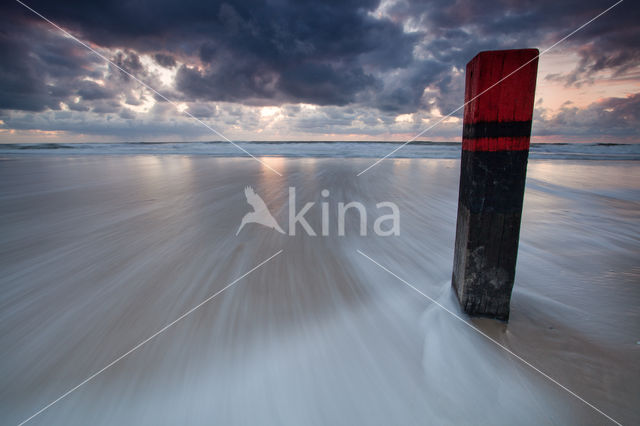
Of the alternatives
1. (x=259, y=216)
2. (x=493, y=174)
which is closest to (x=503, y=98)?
(x=493, y=174)

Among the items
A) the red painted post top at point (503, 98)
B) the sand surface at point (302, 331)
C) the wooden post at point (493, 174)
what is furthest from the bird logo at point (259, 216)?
the red painted post top at point (503, 98)

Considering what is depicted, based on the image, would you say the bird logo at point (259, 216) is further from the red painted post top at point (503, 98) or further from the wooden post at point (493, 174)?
the red painted post top at point (503, 98)

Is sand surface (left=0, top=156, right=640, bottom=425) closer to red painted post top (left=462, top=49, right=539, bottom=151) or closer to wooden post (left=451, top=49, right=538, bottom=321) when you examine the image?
wooden post (left=451, top=49, right=538, bottom=321)

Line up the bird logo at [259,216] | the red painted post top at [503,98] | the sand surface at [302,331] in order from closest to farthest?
the sand surface at [302,331] < the red painted post top at [503,98] < the bird logo at [259,216]

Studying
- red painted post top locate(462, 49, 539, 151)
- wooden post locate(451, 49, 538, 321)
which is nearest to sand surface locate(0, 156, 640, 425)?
wooden post locate(451, 49, 538, 321)

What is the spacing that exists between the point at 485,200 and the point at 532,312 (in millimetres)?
890

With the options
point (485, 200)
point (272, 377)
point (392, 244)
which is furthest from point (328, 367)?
point (392, 244)

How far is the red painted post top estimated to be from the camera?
137cm

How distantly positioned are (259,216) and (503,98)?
3292 millimetres

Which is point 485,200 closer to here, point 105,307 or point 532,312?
point 532,312

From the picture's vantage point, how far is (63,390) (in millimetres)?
1307

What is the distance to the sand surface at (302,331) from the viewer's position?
4.01 ft

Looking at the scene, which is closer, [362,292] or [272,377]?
[272,377]

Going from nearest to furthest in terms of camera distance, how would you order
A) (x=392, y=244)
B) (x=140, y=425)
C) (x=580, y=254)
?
(x=140, y=425)
(x=580, y=254)
(x=392, y=244)
